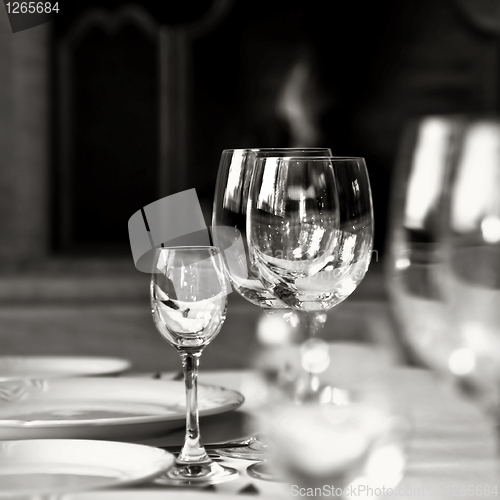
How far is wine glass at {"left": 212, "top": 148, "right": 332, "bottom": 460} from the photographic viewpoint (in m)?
0.59

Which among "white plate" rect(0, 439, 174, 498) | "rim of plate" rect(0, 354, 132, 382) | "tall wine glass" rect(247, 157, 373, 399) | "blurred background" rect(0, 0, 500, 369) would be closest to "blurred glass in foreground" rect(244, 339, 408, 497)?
"white plate" rect(0, 439, 174, 498)

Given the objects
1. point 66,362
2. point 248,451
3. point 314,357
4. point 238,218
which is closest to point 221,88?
point 66,362

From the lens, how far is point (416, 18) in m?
3.94

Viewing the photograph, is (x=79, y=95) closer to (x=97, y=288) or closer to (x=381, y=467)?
(x=97, y=288)

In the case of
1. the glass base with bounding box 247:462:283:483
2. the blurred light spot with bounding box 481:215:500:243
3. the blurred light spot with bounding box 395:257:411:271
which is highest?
the blurred light spot with bounding box 481:215:500:243

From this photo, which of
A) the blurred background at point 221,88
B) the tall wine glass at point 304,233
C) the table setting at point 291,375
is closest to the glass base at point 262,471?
the table setting at point 291,375

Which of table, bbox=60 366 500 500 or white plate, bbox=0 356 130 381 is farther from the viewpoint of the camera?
white plate, bbox=0 356 130 381

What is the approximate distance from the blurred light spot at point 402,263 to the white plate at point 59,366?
17.9 inches

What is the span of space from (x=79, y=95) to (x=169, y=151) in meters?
0.49

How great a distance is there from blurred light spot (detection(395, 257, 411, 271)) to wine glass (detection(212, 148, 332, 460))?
0.28 metres

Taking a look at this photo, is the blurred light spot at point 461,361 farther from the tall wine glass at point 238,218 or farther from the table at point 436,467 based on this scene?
the tall wine glass at point 238,218

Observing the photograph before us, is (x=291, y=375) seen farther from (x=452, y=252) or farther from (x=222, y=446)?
(x=222, y=446)

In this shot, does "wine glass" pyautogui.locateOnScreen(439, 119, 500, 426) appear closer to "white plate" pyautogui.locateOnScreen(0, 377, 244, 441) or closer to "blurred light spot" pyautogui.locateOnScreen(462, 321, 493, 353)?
"blurred light spot" pyautogui.locateOnScreen(462, 321, 493, 353)

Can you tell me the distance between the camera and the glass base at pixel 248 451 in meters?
0.50
